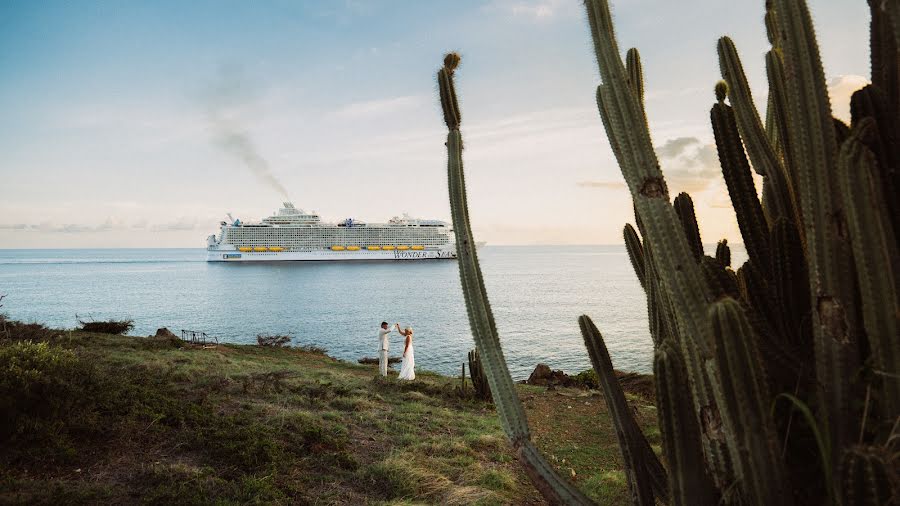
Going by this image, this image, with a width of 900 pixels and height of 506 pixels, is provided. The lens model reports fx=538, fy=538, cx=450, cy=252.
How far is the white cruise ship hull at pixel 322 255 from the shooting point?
109 metres

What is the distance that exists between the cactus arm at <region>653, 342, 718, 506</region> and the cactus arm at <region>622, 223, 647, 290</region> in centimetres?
108

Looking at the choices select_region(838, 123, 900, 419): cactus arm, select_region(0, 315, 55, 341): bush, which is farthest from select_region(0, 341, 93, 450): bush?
select_region(838, 123, 900, 419): cactus arm

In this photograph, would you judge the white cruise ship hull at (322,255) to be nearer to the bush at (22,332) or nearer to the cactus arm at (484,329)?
the bush at (22,332)

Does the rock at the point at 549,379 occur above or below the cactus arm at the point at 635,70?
below

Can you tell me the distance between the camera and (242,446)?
6.01 m

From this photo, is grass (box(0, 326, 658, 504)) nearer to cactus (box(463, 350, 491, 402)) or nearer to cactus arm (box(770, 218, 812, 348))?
cactus (box(463, 350, 491, 402))

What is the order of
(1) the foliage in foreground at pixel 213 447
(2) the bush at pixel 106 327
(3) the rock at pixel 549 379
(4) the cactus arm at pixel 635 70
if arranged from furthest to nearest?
(2) the bush at pixel 106 327
(3) the rock at pixel 549 379
(1) the foliage in foreground at pixel 213 447
(4) the cactus arm at pixel 635 70

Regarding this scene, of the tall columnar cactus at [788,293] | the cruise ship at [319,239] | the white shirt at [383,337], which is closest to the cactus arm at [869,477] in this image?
the tall columnar cactus at [788,293]

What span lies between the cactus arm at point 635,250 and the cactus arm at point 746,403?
1.31m

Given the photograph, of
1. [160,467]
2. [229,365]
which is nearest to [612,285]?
[229,365]

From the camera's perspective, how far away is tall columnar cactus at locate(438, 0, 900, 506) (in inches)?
64.5

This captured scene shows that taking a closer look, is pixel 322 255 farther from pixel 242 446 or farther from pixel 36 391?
pixel 242 446

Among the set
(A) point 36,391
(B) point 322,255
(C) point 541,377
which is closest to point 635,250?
(A) point 36,391

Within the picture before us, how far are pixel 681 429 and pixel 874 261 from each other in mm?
864
